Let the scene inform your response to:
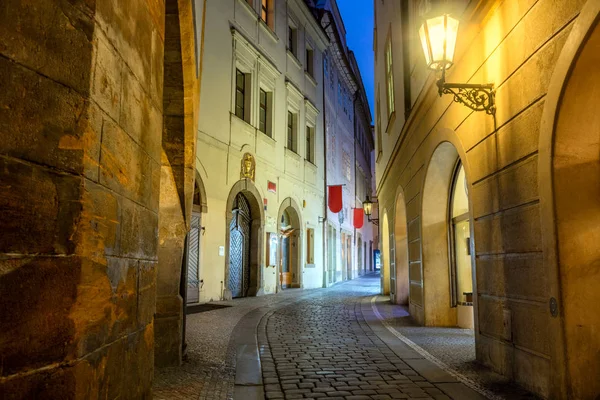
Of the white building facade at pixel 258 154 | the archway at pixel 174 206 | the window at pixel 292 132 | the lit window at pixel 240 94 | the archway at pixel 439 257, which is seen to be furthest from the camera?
the window at pixel 292 132

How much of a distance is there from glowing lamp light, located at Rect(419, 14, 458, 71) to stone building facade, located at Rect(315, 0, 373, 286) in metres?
18.5

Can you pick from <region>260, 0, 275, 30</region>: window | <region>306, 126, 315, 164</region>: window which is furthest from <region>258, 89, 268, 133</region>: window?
<region>306, 126, 315, 164</region>: window

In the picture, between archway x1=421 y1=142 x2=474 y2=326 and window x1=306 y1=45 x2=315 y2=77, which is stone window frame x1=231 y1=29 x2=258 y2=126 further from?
archway x1=421 y1=142 x2=474 y2=326

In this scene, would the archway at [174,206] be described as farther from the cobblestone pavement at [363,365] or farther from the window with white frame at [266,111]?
the window with white frame at [266,111]

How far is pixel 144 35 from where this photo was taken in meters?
2.96

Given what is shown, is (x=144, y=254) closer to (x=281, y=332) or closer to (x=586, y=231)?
(x=586, y=231)

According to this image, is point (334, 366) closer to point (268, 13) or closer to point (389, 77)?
point (389, 77)

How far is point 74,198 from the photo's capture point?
79.4 inches

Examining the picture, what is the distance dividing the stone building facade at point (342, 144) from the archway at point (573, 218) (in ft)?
63.9

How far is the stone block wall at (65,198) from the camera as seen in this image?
1787 mm

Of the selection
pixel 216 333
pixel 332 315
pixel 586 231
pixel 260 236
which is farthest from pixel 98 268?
pixel 260 236

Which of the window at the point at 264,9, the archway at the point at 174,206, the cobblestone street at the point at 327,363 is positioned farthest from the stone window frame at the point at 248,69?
the archway at the point at 174,206

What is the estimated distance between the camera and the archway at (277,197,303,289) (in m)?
19.8

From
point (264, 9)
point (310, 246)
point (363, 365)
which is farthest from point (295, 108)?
point (363, 365)
